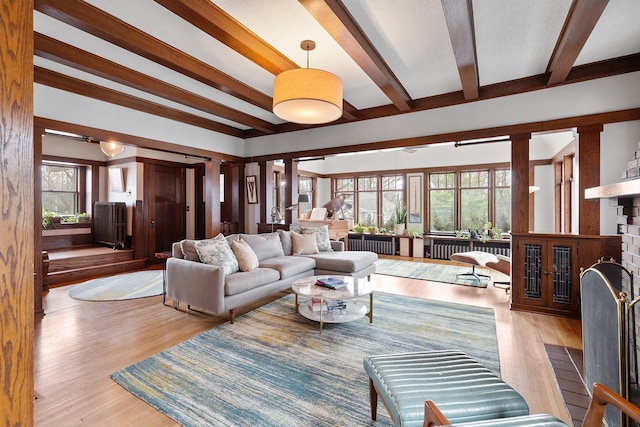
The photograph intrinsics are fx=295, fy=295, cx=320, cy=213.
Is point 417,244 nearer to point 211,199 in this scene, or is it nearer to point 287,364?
point 211,199

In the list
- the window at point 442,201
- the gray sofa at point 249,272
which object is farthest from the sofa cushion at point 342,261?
the window at point 442,201

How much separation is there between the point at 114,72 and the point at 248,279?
2.77m

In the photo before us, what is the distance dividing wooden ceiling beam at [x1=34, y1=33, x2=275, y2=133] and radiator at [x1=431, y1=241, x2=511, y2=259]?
18.8 ft

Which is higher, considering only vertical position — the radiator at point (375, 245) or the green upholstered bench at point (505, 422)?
the green upholstered bench at point (505, 422)

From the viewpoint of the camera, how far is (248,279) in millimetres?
3467

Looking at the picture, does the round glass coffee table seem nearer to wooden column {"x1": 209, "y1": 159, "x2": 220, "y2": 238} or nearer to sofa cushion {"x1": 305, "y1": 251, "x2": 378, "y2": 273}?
sofa cushion {"x1": 305, "y1": 251, "x2": 378, "y2": 273}

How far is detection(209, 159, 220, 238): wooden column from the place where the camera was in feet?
18.6

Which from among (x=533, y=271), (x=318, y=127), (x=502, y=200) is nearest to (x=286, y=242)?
(x=318, y=127)

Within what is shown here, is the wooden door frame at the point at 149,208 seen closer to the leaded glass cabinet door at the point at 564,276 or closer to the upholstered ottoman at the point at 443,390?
the upholstered ottoman at the point at 443,390

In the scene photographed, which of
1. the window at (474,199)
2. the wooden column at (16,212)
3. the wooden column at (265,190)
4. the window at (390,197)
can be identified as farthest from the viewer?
the window at (390,197)

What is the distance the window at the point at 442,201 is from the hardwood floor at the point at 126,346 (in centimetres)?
347

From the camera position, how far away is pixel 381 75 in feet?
10.7

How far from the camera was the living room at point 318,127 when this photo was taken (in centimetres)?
179

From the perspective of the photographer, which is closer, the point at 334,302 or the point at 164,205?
the point at 334,302
